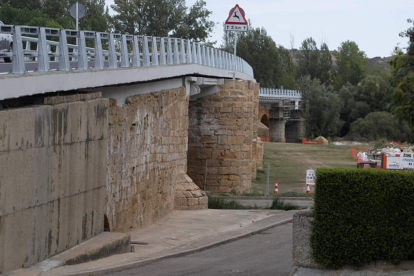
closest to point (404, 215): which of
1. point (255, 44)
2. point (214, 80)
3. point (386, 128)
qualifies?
point (214, 80)

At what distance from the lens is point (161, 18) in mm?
74625

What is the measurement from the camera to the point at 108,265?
11.5 meters

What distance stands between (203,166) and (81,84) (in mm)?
19326

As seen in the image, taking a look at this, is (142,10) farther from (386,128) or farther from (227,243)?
(227,243)

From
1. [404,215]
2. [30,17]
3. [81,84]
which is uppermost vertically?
[30,17]

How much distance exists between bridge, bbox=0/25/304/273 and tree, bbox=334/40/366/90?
7623cm

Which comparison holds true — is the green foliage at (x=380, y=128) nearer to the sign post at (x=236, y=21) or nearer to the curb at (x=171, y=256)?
the sign post at (x=236, y=21)

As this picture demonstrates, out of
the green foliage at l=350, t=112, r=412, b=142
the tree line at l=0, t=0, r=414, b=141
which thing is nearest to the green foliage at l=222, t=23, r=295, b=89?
the tree line at l=0, t=0, r=414, b=141

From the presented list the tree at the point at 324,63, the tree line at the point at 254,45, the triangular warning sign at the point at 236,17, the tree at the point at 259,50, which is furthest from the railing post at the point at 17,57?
the tree at the point at 324,63

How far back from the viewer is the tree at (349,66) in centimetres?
9962

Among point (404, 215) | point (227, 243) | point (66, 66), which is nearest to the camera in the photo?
point (404, 215)

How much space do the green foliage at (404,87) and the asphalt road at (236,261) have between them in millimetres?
5059

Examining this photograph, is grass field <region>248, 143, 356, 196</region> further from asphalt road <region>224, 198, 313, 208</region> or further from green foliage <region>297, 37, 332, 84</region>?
green foliage <region>297, 37, 332, 84</region>

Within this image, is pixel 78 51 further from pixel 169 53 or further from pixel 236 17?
pixel 236 17
